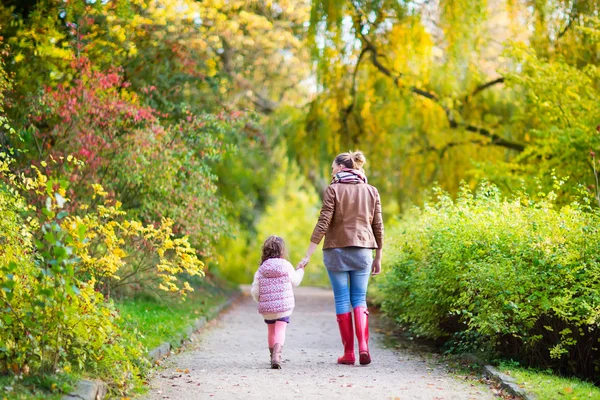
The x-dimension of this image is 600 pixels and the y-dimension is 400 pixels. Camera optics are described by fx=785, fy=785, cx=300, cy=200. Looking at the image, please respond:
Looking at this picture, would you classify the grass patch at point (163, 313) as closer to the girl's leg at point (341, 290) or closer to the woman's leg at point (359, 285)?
the girl's leg at point (341, 290)

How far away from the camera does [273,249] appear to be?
7926 mm

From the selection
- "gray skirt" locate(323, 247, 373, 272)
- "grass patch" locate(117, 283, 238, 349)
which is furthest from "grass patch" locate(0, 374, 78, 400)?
"gray skirt" locate(323, 247, 373, 272)

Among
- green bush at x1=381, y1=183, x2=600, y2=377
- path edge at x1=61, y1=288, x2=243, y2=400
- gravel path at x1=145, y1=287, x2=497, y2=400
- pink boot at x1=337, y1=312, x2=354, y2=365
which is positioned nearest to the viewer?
path edge at x1=61, y1=288, x2=243, y2=400

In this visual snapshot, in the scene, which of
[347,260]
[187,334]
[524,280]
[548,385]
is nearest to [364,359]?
[347,260]

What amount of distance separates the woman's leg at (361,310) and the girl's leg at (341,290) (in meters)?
0.07

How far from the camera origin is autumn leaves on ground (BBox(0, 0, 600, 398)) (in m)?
6.16

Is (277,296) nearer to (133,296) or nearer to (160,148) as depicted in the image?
(160,148)

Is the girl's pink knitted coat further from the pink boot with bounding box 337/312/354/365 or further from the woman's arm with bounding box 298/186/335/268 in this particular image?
the pink boot with bounding box 337/312/354/365

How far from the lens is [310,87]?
23.7 metres

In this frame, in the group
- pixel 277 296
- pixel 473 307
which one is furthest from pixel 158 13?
pixel 473 307

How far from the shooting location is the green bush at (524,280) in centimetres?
693

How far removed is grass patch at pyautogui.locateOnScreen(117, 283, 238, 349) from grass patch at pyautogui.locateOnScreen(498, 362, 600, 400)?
136 inches

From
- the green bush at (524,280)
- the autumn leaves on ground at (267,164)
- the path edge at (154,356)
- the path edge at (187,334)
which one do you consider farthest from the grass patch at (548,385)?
the path edge at (187,334)

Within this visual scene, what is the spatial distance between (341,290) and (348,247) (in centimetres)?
44
